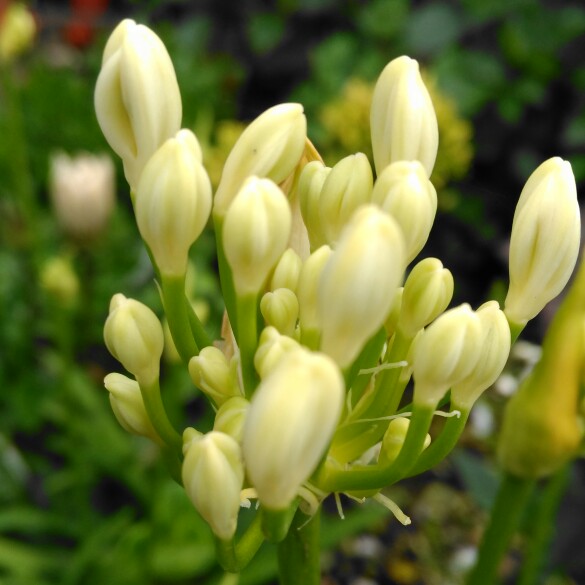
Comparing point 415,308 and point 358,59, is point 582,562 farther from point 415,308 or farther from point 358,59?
point 358,59

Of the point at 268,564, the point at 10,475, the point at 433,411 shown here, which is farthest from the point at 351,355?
the point at 10,475

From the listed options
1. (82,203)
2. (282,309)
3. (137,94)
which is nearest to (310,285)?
(282,309)

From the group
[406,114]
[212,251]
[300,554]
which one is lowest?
[212,251]

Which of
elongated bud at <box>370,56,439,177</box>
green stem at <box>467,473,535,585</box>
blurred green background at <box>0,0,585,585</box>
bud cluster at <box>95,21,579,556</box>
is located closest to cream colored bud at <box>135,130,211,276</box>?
bud cluster at <box>95,21,579,556</box>

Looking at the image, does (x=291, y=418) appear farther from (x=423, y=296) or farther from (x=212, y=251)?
(x=212, y=251)

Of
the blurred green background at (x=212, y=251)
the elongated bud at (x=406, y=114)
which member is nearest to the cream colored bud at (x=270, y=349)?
the elongated bud at (x=406, y=114)

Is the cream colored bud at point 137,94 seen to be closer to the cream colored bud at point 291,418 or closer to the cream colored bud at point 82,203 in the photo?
the cream colored bud at point 291,418

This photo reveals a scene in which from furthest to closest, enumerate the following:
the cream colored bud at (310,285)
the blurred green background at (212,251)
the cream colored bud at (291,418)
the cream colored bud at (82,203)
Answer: the cream colored bud at (82,203) → the blurred green background at (212,251) → the cream colored bud at (310,285) → the cream colored bud at (291,418)
